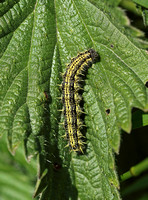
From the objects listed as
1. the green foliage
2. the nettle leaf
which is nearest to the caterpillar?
the nettle leaf

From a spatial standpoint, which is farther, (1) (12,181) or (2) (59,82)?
(1) (12,181)

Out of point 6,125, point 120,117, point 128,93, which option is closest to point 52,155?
point 6,125

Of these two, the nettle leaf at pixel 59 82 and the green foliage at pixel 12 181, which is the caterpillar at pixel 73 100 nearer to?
the nettle leaf at pixel 59 82

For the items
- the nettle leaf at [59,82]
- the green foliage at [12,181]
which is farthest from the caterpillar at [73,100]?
the green foliage at [12,181]

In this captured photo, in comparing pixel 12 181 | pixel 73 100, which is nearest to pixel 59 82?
pixel 73 100

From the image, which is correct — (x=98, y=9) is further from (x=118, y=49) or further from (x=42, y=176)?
(x=42, y=176)

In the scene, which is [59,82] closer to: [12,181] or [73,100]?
[73,100]

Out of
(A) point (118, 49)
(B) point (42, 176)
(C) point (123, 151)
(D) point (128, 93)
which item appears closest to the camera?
(B) point (42, 176)
